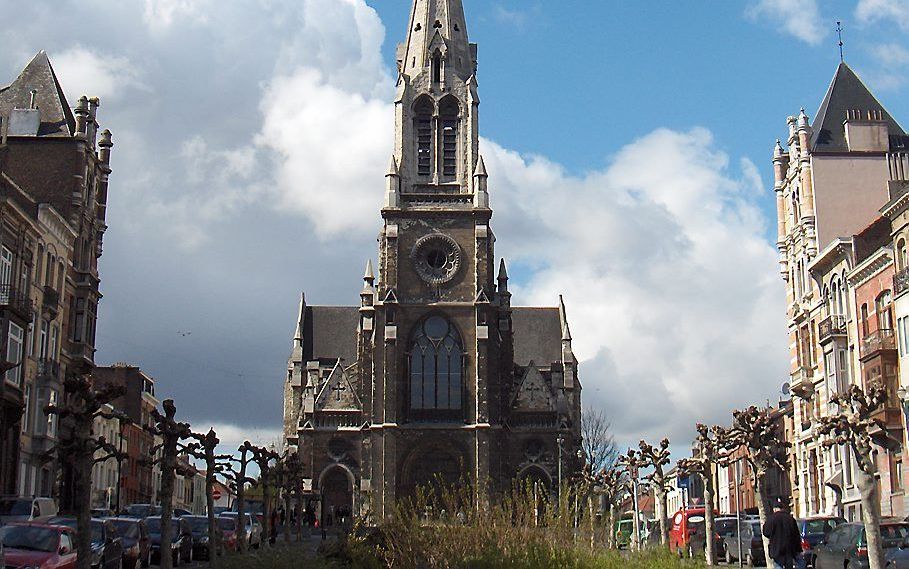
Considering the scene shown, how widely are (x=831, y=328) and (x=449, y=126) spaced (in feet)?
110

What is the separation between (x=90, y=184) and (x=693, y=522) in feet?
101

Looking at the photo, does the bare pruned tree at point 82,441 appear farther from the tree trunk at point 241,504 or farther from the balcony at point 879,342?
the balcony at point 879,342

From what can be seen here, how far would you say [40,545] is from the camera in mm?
21875

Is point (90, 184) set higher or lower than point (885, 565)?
higher

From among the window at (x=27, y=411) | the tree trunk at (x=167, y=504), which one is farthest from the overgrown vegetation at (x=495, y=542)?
the window at (x=27, y=411)

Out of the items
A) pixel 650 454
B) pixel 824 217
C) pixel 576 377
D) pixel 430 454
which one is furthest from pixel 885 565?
pixel 576 377

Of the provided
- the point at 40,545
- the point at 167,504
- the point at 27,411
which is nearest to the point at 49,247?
Answer: the point at 27,411

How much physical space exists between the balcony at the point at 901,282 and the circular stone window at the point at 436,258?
1283 inches

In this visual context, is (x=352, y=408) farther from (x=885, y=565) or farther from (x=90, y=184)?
(x=885, y=565)

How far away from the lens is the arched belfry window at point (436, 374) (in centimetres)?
6906

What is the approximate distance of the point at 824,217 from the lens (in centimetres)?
5162

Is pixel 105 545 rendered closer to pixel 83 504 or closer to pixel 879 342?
pixel 83 504

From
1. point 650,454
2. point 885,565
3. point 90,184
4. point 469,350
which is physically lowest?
point 885,565

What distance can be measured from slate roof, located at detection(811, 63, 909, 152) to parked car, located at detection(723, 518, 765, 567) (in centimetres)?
2345
